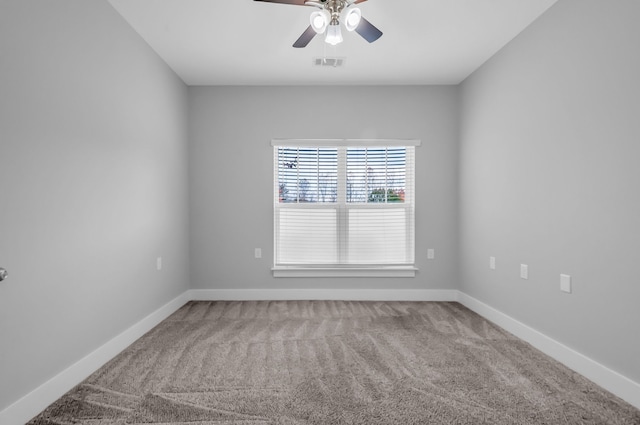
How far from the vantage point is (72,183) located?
2.27m

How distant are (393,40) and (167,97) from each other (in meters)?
2.34

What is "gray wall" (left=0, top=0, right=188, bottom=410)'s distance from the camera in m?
1.82

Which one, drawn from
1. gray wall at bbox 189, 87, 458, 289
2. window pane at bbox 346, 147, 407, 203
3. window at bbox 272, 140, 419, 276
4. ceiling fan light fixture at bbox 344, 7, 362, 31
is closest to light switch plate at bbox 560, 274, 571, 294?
gray wall at bbox 189, 87, 458, 289

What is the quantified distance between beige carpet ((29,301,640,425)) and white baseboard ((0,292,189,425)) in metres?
0.05

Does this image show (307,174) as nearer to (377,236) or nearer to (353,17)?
(377,236)

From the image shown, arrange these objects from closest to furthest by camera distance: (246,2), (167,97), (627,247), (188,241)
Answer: (627,247) < (246,2) < (167,97) < (188,241)

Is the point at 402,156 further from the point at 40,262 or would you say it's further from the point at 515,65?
the point at 40,262

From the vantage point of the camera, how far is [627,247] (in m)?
2.08

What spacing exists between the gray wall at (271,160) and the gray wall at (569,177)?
706mm

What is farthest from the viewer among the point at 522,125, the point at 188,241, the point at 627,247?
the point at 188,241

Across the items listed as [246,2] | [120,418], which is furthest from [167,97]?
[120,418]

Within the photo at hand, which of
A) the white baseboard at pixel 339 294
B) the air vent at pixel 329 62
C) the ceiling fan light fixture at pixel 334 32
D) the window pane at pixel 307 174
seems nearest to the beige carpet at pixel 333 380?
the white baseboard at pixel 339 294

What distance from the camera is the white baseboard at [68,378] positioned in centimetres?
180

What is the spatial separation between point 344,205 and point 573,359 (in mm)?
2721
